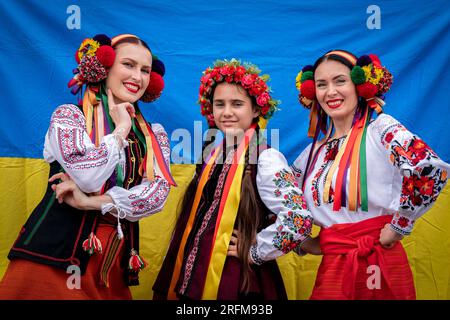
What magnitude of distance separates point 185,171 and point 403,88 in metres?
1.72

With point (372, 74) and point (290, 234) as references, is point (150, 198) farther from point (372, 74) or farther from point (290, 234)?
point (372, 74)

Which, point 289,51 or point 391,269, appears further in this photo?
point 289,51

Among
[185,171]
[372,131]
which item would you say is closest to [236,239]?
[372,131]

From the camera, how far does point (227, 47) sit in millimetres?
4242

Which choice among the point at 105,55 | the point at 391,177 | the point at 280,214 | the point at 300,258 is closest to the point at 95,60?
the point at 105,55

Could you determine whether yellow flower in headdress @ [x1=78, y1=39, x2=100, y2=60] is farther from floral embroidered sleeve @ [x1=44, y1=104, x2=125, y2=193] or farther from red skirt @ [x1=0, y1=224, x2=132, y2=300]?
red skirt @ [x1=0, y1=224, x2=132, y2=300]

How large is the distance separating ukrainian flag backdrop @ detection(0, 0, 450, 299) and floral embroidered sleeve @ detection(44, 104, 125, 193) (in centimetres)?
136

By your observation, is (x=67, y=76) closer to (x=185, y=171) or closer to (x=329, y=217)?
(x=185, y=171)

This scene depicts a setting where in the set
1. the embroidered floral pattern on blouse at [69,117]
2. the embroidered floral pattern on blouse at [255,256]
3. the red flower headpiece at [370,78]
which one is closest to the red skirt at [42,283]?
the embroidered floral pattern on blouse at [69,117]

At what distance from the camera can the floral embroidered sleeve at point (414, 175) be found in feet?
9.04

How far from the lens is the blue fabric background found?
4004mm

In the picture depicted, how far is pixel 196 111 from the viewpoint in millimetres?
4199

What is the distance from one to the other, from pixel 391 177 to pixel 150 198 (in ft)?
4.17

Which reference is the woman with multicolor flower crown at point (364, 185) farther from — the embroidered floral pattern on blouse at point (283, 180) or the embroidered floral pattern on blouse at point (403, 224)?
the embroidered floral pattern on blouse at point (283, 180)
